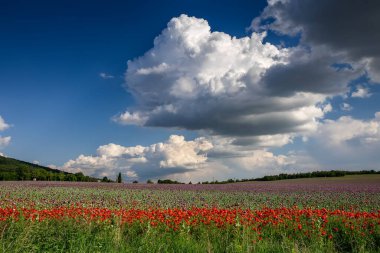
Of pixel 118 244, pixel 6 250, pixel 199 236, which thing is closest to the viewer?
pixel 6 250

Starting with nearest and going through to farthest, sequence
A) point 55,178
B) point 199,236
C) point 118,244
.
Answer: point 118,244, point 199,236, point 55,178

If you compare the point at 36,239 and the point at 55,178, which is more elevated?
the point at 55,178

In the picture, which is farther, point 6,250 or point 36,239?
point 36,239

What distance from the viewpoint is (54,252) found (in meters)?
7.90

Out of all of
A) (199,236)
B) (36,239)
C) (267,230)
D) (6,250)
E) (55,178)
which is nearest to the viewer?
(6,250)

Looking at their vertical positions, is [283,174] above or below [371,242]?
above

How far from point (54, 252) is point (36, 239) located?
47.9 inches

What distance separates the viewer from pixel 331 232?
10156 millimetres

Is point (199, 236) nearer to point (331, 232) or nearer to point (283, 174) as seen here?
point (331, 232)

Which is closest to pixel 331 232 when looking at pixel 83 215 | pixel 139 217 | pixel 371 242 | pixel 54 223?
pixel 371 242

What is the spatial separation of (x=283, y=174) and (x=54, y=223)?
53493 mm

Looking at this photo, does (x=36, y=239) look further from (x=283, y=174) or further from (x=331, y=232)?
(x=283, y=174)

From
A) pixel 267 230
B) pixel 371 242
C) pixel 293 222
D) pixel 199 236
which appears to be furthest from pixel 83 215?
pixel 371 242

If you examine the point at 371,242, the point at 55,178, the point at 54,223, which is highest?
the point at 55,178
